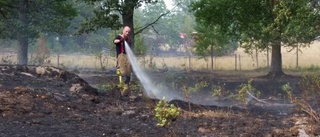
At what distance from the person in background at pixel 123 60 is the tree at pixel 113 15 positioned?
732cm

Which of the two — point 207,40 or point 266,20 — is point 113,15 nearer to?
point 266,20

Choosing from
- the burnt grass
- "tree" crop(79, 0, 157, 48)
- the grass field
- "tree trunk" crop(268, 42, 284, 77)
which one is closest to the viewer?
the burnt grass

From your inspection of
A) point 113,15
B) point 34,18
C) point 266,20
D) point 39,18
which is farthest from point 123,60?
point 34,18

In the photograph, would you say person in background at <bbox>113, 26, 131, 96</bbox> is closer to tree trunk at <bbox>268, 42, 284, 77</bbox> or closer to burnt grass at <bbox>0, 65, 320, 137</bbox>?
burnt grass at <bbox>0, 65, 320, 137</bbox>

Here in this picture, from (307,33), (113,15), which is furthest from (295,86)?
(113,15)

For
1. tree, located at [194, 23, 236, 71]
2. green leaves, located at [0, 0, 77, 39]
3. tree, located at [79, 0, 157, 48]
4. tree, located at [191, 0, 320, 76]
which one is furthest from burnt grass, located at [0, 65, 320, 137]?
tree, located at [194, 23, 236, 71]

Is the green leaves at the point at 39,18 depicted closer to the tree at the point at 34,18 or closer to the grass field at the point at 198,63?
the tree at the point at 34,18

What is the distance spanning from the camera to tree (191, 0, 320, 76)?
20.2 metres

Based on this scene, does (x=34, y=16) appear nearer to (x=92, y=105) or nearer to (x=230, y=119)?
(x=92, y=105)

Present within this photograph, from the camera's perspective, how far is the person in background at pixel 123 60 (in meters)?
12.2

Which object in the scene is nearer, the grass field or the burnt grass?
the burnt grass

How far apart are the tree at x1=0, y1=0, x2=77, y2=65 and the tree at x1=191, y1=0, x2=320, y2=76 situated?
640 cm

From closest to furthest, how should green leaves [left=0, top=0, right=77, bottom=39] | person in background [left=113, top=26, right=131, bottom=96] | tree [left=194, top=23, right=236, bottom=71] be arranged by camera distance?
person in background [left=113, top=26, right=131, bottom=96]
green leaves [left=0, top=0, right=77, bottom=39]
tree [left=194, top=23, right=236, bottom=71]

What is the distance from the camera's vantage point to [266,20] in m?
22.0
